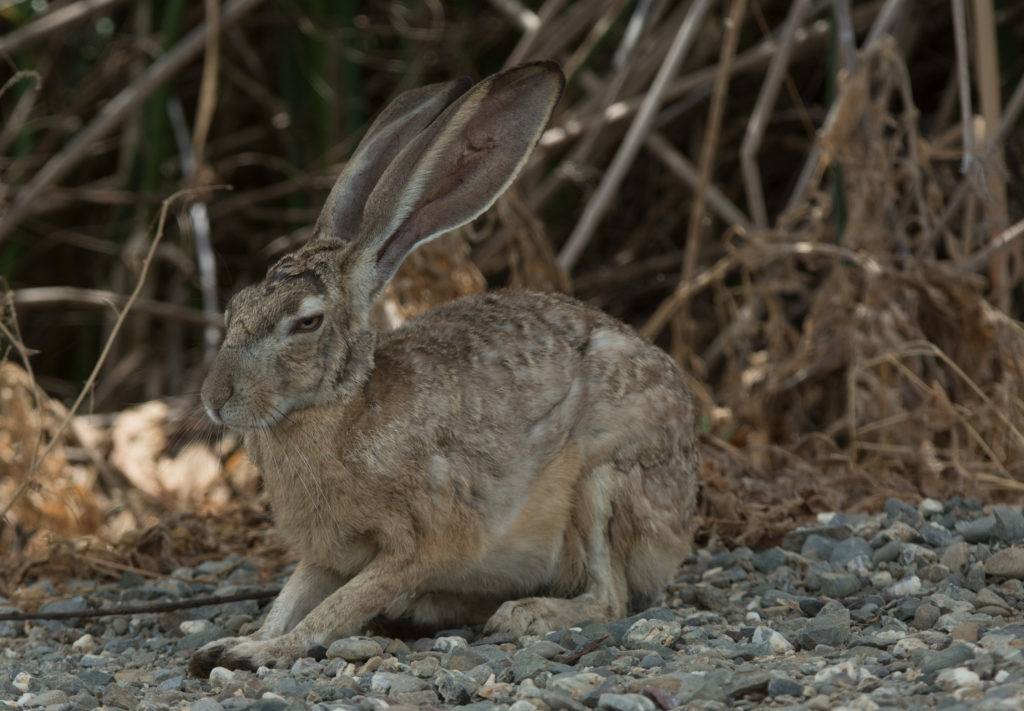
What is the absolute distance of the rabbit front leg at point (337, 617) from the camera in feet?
13.0

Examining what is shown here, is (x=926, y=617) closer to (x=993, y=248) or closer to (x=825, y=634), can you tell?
(x=825, y=634)

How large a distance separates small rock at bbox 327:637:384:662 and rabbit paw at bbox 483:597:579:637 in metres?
0.45

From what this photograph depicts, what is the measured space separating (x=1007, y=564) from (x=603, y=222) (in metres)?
4.70

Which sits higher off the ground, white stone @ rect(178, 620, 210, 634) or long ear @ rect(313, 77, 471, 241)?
long ear @ rect(313, 77, 471, 241)

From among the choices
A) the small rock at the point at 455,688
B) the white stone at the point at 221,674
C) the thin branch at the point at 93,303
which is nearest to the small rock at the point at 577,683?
the small rock at the point at 455,688

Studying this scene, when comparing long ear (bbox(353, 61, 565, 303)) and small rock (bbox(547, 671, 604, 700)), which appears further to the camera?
long ear (bbox(353, 61, 565, 303))

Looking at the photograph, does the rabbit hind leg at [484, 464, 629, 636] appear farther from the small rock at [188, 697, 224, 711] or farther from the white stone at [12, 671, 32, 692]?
the white stone at [12, 671, 32, 692]

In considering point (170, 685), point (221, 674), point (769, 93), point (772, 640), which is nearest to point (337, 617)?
point (221, 674)

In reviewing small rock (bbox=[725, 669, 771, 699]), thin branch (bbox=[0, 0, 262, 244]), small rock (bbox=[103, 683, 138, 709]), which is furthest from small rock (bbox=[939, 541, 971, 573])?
thin branch (bbox=[0, 0, 262, 244])

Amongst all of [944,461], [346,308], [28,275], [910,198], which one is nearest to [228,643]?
[346,308]

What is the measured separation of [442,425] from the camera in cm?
426

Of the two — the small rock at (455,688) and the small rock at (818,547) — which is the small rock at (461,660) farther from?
the small rock at (818,547)

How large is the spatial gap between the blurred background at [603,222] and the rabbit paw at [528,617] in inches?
45.0

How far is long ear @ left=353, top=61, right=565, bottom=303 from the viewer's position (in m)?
4.23
